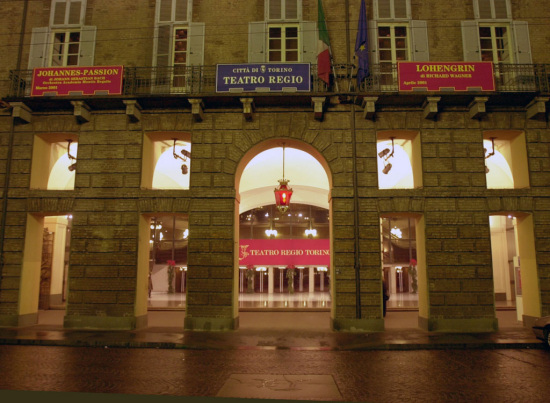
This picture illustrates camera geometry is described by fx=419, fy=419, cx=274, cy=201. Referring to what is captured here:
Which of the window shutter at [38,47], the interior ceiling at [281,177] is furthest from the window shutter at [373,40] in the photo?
the window shutter at [38,47]

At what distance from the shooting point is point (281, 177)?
78.0ft

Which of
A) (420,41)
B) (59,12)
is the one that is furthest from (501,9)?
(59,12)

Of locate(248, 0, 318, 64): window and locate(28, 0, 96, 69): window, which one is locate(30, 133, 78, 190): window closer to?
locate(28, 0, 96, 69): window

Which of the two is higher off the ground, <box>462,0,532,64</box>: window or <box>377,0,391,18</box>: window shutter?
<box>377,0,391,18</box>: window shutter

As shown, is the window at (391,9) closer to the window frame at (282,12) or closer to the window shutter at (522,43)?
the window frame at (282,12)

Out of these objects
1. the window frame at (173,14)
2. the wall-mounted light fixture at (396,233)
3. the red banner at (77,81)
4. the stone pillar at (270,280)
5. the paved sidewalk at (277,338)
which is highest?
the window frame at (173,14)

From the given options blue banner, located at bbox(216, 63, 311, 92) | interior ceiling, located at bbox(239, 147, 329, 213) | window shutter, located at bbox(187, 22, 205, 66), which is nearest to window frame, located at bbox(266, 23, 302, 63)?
blue banner, located at bbox(216, 63, 311, 92)

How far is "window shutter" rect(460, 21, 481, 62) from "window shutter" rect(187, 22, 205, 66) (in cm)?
879

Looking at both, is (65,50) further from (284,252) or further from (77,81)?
(284,252)

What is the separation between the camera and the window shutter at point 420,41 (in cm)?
1393

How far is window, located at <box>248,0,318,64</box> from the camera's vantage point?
14133mm

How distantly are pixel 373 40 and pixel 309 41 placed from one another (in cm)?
216

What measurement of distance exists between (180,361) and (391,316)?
10182mm

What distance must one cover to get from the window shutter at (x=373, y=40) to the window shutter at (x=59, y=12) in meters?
10.7
